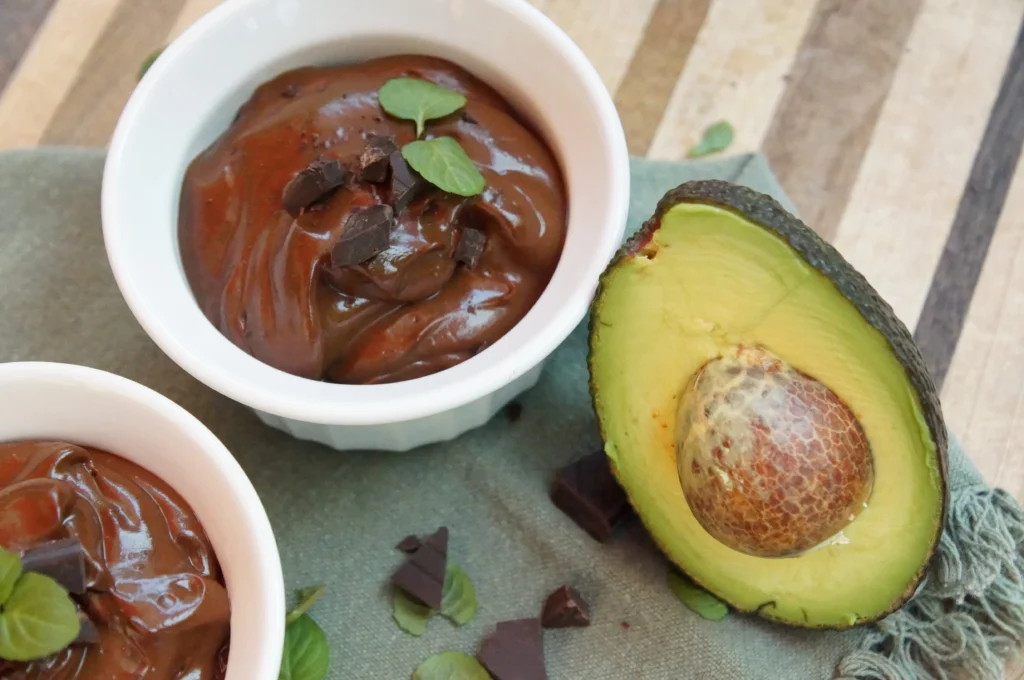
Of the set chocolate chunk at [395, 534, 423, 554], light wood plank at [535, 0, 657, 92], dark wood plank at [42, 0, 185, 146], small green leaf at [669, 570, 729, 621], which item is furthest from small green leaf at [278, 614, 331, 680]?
light wood plank at [535, 0, 657, 92]

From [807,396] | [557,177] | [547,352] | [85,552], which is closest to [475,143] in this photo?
[557,177]

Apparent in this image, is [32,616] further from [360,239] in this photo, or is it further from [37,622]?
[360,239]

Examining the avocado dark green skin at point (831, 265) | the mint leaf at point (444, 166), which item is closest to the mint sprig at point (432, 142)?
the mint leaf at point (444, 166)

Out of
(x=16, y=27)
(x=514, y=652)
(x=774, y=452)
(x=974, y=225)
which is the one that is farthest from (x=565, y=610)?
(x=16, y=27)

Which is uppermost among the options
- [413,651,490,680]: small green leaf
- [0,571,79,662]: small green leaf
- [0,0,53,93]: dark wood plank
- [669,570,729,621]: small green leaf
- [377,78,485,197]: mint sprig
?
[377,78,485,197]: mint sprig

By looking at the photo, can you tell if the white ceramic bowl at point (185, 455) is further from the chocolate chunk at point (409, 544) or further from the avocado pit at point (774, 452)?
the avocado pit at point (774, 452)

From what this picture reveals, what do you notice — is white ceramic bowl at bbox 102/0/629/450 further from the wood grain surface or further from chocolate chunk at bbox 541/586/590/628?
the wood grain surface

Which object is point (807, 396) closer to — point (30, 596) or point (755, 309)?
point (755, 309)
